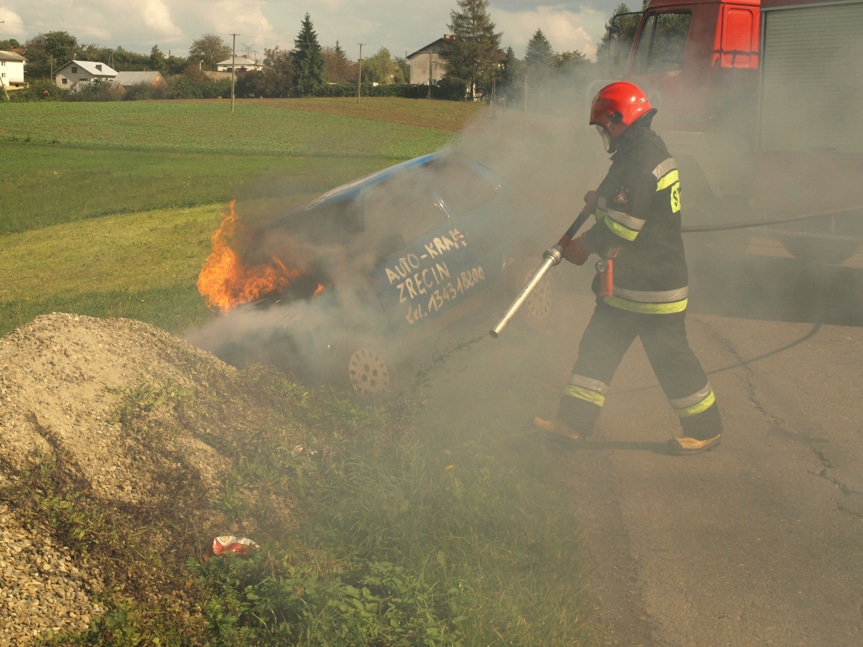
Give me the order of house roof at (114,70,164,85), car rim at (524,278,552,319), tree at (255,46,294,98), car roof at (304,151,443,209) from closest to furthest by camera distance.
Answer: car roof at (304,151,443,209), car rim at (524,278,552,319), tree at (255,46,294,98), house roof at (114,70,164,85)

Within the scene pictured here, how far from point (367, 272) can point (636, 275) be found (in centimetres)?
203

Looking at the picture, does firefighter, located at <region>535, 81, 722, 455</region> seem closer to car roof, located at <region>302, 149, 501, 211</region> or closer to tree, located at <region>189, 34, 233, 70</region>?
car roof, located at <region>302, 149, 501, 211</region>

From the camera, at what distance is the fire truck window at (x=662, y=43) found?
9.96 m

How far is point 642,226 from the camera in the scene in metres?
5.15

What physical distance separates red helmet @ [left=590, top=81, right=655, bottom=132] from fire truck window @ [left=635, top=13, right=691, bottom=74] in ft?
17.1

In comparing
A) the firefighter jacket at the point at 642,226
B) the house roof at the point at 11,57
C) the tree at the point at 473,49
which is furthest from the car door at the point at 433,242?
the house roof at the point at 11,57

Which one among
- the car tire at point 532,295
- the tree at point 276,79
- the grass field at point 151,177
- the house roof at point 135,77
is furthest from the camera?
the house roof at point 135,77

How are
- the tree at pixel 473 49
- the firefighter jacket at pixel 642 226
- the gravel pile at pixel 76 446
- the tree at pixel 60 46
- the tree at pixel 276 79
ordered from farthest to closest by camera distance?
the tree at pixel 60 46 < the tree at pixel 276 79 < the tree at pixel 473 49 < the firefighter jacket at pixel 642 226 < the gravel pile at pixel 76 446

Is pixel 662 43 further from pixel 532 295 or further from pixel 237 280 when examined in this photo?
pixel 237 280

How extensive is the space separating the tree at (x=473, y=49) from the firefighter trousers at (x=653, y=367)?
Answer: 410 inches

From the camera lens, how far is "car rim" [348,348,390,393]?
5.90 meters

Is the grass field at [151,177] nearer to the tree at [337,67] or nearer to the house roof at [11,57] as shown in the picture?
the tree at [337,67]

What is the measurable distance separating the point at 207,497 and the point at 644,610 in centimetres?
221

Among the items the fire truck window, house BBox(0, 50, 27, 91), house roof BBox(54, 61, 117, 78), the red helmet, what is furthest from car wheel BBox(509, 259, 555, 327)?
house BBox(0, 50, 27, 91)
